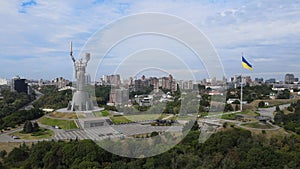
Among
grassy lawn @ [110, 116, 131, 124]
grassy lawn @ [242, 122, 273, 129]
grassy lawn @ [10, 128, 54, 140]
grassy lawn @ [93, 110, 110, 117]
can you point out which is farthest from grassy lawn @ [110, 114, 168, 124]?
grassy lawn @ [242, 122, 273, 129]

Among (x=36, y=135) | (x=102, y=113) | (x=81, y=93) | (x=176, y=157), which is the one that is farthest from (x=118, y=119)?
(x=176, y=157)

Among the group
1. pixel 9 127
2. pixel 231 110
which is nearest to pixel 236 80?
pixel 231 110

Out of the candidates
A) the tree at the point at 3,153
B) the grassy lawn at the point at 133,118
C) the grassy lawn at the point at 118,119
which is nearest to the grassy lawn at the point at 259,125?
the grassy lawn at the point at 133,118

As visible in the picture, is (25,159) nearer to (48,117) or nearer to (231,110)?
(48,117)

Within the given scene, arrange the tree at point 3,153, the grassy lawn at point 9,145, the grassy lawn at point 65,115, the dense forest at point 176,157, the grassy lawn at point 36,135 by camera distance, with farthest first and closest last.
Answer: the grassy lawn at point 65,115, the grassy lawn at point 36,135, the grassy lawn at point 9,145, the tree at point 3,153, the dense forest at point 176,157

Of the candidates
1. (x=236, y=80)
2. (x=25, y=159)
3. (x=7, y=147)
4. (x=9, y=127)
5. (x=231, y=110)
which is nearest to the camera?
(x=25, y=159)

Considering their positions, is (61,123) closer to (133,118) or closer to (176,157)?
(133,118)

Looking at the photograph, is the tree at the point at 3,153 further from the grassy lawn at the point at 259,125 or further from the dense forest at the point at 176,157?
the grassy lawn at the point at 259,125

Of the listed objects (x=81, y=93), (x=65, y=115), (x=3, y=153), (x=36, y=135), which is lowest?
(x=3, y=153)
